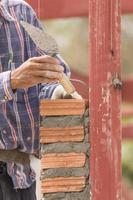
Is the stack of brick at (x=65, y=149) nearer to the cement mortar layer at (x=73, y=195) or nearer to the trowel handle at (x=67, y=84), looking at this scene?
the cement mortar layer at (x=73, y=195)

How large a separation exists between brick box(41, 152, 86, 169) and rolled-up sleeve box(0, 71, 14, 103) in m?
0.26

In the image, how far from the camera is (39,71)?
2305 millimetres

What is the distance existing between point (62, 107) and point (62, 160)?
197mm

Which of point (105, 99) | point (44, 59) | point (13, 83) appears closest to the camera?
point (105, 99)

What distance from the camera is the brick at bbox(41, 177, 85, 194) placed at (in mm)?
2467

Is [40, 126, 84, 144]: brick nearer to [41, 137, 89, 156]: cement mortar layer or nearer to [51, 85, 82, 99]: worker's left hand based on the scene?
[41, 137, 89, 156]: cement mortar layer

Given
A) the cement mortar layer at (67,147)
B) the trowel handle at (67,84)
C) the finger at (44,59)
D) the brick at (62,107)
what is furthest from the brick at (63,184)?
the finger at (44,59)

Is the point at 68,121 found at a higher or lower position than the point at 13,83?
lower

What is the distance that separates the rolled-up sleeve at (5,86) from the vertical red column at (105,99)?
1.55 feet

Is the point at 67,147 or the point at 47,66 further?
the point at 67,147

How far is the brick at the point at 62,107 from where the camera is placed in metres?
2.48

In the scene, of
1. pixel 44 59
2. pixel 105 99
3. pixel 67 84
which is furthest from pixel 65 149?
pixel 105 99

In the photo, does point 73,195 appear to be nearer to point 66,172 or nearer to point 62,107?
point 66,172

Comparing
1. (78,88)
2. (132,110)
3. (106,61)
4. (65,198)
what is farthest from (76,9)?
(106,61)
